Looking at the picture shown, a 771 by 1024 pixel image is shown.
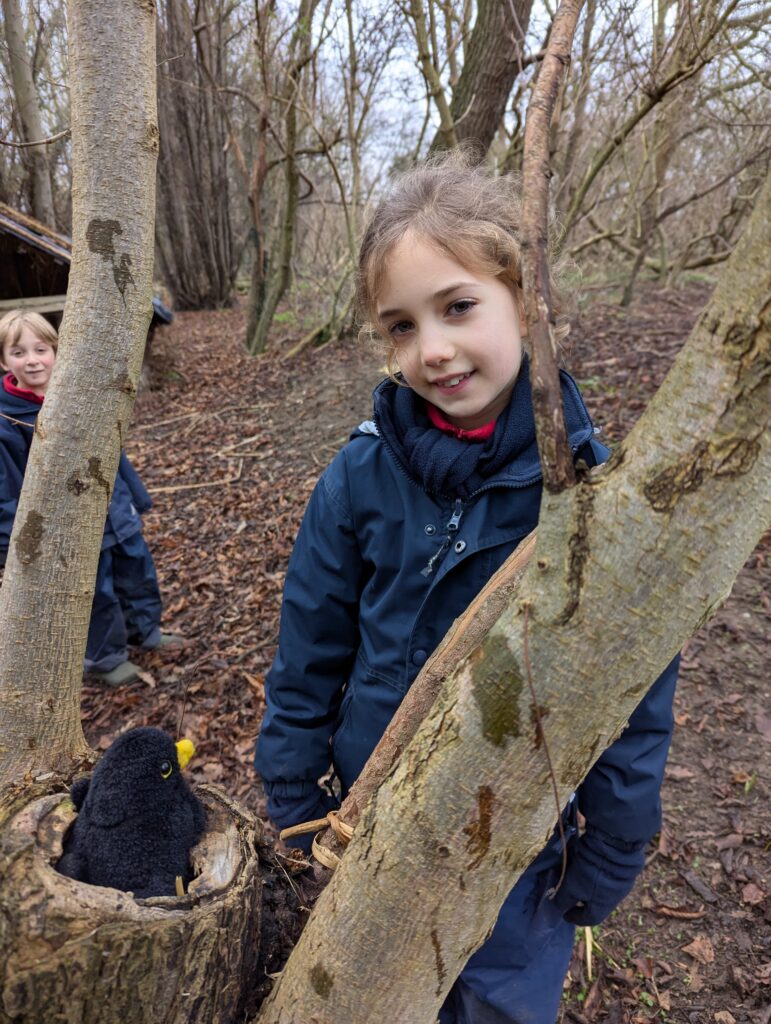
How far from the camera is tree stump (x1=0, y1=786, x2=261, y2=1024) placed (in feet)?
3.01

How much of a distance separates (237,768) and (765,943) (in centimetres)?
240

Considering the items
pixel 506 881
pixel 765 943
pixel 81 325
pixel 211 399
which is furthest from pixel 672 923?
pixel 211 399

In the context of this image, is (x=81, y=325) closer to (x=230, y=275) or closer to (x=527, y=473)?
(x=527, y=473)

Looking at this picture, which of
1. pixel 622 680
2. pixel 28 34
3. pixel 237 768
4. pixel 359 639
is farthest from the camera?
pixel 28 34

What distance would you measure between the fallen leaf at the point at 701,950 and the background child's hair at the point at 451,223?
237 cm

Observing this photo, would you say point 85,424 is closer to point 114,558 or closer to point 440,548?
point 440,548

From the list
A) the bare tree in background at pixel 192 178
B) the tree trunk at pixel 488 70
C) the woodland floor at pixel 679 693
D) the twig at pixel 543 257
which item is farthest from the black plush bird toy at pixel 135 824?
the bare tree in background at pixel 192 178

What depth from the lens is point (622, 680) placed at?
787 mm

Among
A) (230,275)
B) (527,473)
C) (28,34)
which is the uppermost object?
(28,34)

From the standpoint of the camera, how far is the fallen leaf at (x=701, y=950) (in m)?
2.35

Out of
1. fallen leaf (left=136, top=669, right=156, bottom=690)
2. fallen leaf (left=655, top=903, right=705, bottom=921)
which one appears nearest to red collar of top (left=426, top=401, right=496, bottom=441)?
fallen leaf (left=655, top=903, right=705, bottom=921)

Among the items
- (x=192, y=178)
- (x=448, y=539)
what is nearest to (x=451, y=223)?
(x=448, y=539)

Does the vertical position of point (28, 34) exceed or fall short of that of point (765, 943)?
it exceeds it

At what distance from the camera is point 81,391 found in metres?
1.39
